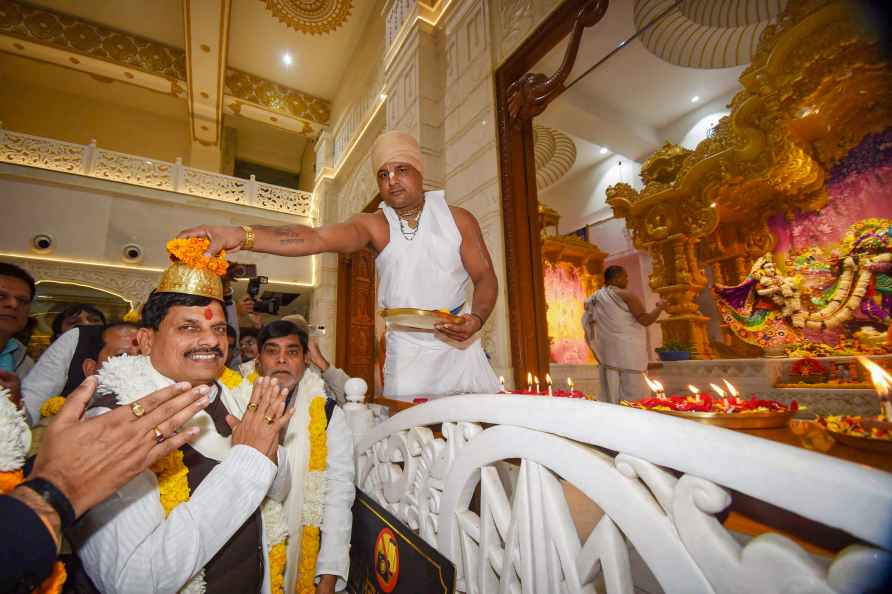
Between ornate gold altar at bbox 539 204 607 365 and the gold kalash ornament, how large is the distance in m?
8.15

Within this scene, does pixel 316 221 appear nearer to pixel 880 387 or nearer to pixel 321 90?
pixel 321 90

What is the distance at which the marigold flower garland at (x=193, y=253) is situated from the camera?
1.40 m

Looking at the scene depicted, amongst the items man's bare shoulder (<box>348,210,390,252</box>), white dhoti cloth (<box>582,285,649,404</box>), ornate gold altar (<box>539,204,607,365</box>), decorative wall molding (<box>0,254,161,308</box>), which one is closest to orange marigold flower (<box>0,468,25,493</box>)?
man's bare shoulder (<box>348,210,390,252</box>)

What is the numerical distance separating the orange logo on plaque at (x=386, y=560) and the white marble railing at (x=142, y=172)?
33.2 ft

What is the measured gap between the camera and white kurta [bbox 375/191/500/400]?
1.97 meters

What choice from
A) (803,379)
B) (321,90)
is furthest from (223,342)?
(321,90)

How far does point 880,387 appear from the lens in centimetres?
89

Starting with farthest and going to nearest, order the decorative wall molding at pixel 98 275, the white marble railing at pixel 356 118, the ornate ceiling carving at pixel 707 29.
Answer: the decorative wall molding at pixel 98 275 → the white marble railing at pixel 356 118 → the ornate ceiling carving at pixel 707 29

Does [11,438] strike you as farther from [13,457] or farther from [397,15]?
[397,15]

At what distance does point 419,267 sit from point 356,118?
7011mm

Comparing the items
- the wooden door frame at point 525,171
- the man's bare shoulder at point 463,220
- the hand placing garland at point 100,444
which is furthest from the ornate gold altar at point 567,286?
the hand placing garland at point 100,444

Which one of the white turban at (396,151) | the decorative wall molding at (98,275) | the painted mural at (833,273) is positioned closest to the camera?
the white turban at (396,151)

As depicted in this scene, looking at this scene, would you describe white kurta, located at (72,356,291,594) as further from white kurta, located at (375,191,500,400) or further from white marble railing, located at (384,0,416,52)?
white marble railing, located at (384,0,416,52)

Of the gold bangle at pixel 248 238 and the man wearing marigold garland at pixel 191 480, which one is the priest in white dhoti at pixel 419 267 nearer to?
the gold bangle at pixel 248 238
